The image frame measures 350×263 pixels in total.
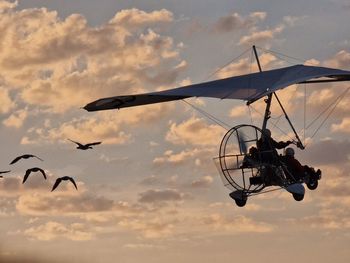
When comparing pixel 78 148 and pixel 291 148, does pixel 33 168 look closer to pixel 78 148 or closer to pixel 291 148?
pixel 78 148

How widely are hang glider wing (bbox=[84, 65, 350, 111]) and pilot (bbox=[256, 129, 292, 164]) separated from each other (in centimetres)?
190

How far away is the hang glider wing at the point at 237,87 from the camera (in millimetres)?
34531

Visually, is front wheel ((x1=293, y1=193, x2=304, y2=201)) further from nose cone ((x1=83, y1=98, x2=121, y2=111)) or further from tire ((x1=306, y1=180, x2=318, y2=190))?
nose cone ((x1=83, y1=98, x2=121, y2=111))

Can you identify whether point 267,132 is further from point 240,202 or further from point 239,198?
point 240,202

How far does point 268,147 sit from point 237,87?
96.3 inches

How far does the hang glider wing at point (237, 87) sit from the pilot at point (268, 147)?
6.24 feet

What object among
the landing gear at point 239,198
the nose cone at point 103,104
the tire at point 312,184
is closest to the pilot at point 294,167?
the tire at point 312,184

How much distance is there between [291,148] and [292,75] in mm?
2704

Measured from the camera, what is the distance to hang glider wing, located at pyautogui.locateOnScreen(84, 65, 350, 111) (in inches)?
1359

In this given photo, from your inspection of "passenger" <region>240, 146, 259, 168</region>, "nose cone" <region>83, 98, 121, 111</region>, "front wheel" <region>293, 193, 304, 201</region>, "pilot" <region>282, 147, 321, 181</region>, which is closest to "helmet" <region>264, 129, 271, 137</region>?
"passenger" <region>240, 146, 259, 168</region>

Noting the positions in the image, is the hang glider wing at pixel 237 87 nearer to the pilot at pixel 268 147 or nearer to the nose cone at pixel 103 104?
the nose cone at pixel 103 104

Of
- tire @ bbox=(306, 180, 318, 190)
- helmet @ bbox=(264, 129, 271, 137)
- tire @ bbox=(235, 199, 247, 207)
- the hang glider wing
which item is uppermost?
the hang glider wing

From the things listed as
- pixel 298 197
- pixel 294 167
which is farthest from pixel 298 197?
pixel 294 167

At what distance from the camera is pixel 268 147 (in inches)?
1398
